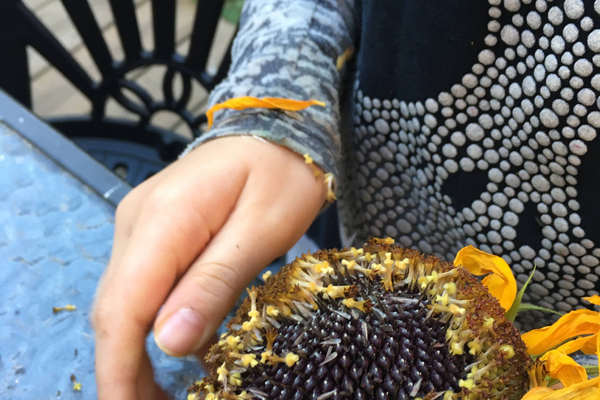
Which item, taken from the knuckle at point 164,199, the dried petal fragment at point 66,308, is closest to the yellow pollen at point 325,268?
the knuckle at point 164,199

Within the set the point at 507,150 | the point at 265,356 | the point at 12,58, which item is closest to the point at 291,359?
the point at 265,356

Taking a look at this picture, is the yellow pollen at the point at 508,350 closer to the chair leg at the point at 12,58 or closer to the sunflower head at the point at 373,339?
the sunflower head at the point at 373,339

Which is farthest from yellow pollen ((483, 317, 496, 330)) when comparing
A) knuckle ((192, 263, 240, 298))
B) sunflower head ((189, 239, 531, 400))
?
knuckle ((192, 263, 240, 298))

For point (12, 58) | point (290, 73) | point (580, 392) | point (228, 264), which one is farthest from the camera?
point (12, 58)

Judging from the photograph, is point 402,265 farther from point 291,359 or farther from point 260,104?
point 260,104

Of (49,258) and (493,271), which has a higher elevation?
(493,271)

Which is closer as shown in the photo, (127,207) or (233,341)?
(233,341)

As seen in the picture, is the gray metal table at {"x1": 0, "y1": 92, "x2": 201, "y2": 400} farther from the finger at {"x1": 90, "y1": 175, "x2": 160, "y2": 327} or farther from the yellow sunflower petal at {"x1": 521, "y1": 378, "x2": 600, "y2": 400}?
the yellow sunflower petal at {"x1": 521, "y1": 378, "x2": 600, "y2": 400}
